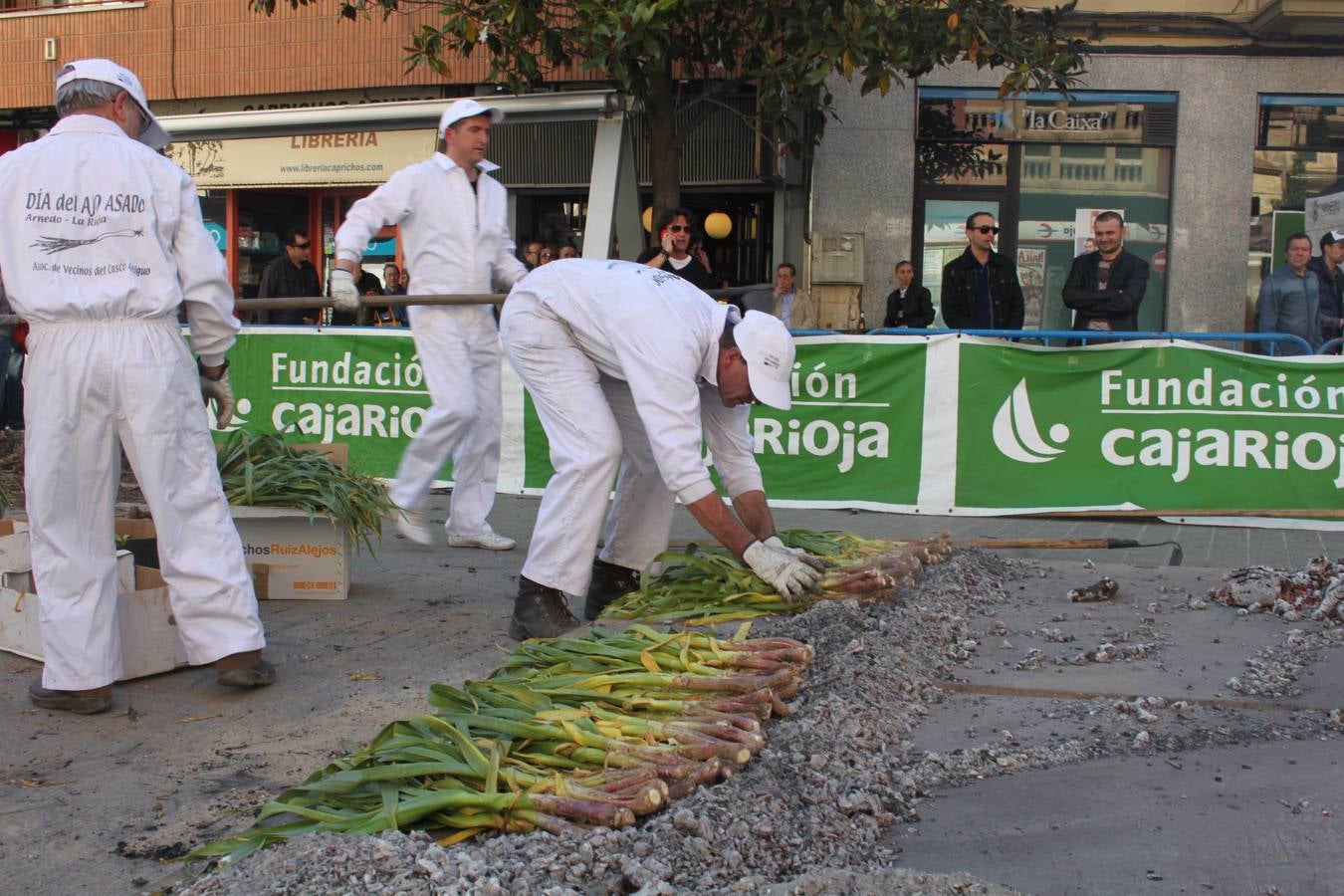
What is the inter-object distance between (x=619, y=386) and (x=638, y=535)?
60 centimetres

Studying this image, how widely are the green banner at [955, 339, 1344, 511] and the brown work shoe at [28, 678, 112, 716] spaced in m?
6.20

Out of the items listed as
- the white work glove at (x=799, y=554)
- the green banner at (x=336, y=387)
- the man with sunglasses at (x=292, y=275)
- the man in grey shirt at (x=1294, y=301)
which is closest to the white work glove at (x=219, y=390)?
the white work glove at (x=799, y=554)

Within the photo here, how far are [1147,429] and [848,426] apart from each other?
75.4 inches

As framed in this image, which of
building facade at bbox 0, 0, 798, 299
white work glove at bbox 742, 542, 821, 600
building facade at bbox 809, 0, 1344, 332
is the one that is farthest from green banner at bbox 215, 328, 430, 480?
building facade at bbox 809, 0, 1344, 332

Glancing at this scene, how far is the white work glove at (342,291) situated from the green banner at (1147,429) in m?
4.19

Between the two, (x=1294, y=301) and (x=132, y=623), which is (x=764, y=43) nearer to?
(x=1294, y=301)

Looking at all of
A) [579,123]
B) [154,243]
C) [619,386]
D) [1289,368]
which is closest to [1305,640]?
[619,386]

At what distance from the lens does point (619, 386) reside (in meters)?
5.56

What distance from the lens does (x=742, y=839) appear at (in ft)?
9.68

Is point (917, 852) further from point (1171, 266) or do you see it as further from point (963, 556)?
point (1171, 266)

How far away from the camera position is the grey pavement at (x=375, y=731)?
3182mm

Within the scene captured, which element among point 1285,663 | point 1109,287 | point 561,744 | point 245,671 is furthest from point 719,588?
point 1109,287

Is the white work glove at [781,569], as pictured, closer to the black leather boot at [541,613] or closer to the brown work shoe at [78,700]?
the black leather boot at [541,613]

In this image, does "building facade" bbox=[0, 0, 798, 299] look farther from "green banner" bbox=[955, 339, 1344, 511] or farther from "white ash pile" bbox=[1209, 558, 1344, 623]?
"white ash pile" bbox=[1209, 558, 1344, 623]
